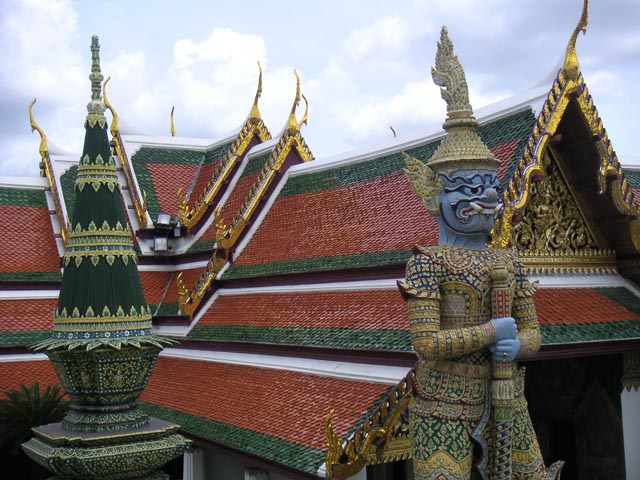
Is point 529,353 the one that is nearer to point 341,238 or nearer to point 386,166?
point 341,238

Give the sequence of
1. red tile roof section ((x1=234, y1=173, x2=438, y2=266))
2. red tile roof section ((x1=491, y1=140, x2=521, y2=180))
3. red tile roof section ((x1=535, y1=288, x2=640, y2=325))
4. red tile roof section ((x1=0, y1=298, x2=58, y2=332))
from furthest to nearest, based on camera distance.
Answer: red tile roof section ((x1=0, y1=298, x2=58, y2=332)) < red tile roof section ((x1=234, y1=173, x2=438, y2=266)) < red tile roof section ((x1=491, y1=140, x2=521, y2=180)) < red tile roof section ((x1=535, y1=288, x2=640, y2=325))

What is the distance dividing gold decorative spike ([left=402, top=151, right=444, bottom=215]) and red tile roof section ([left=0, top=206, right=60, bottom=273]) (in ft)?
30.1

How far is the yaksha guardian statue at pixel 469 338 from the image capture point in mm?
5641

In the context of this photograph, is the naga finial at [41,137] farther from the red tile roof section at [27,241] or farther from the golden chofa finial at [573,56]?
the golden chofa finial at [573,56]

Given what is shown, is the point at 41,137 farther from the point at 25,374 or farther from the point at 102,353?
the point at 102,353

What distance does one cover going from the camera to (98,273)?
632cm

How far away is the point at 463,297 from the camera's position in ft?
19.0

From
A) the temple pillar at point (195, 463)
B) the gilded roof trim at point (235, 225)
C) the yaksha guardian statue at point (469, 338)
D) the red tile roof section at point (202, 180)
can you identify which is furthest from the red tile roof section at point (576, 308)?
the red tile roof section at point (202, 180)

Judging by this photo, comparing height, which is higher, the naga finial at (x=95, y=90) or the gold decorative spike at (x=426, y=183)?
the naga finial at (x=95, y=90)

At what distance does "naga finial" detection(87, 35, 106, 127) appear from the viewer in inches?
265

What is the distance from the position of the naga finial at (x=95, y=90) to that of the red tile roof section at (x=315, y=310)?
3611 millimetres

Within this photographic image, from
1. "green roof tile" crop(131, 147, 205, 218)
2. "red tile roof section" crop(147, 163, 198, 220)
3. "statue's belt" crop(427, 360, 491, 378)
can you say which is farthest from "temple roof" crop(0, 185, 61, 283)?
"statue's belt" crop(427, 360, 491, 378)

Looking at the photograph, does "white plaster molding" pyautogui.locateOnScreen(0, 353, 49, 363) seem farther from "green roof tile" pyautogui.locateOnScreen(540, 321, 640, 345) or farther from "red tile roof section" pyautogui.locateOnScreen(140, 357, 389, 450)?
"green roof tile" pyautogui.locateOnScreen(540, 321, 640, 345)

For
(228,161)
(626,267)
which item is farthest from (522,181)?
(228,161)
